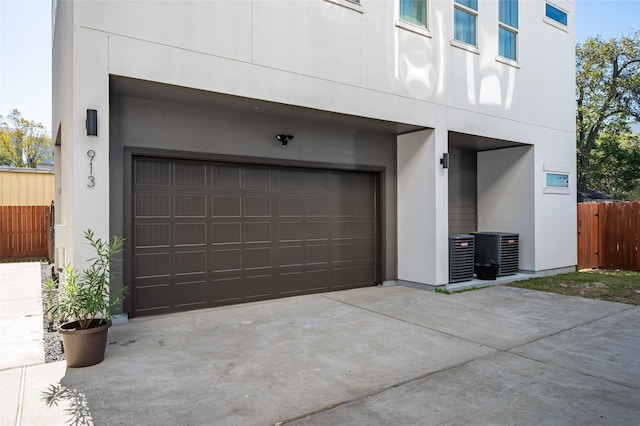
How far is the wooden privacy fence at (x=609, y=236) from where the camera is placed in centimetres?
1048

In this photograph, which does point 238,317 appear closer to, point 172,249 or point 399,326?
point 172,249

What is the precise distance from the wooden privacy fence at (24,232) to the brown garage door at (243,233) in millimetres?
8460

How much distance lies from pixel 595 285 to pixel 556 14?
6256 millimetres

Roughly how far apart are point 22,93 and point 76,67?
→ 22.6m

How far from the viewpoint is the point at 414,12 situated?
7281 millimetres

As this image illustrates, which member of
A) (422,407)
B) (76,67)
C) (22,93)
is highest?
(22,93)

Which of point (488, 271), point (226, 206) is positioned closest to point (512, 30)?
point (488, 271)

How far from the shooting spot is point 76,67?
4414mm

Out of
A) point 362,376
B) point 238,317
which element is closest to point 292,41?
point 238,317

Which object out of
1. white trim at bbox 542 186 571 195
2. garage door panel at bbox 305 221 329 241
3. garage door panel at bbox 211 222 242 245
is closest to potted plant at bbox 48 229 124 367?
garage door panel at bbox 211 222 242 245

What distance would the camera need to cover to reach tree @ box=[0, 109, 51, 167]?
24219 mm

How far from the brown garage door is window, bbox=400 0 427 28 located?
282cm

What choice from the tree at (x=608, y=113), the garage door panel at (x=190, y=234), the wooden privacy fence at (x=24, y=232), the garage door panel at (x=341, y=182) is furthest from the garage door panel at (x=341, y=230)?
the tree at (x=608, y=113)

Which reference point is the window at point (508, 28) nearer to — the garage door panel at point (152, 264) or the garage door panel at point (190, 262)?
the garage door panel at point (190, 262)
